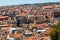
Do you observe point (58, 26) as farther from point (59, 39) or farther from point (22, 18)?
point (22, 18)

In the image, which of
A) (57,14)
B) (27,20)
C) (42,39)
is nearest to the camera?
(42,39)

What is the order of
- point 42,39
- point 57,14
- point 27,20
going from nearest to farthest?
point 42,39 → point 27,20 → point 57,14

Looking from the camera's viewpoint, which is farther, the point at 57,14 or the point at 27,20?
the point at 57,14

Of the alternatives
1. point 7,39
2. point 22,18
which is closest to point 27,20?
point 22,18

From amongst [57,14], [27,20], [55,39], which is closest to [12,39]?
[55,39]

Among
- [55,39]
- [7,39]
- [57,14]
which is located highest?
[55,39]

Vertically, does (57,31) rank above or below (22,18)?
above

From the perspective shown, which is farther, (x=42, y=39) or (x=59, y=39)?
(x=42, y=39)

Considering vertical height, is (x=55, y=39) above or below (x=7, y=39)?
above

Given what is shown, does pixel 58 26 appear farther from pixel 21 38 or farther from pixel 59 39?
pixel 21 38
